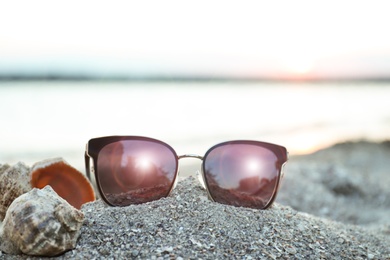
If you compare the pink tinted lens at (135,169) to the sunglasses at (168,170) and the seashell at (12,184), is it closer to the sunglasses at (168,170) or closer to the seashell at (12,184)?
the sunglasses at (168,170)

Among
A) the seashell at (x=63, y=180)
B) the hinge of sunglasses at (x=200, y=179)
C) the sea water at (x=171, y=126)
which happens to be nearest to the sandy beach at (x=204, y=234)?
the hinge of sunglasses at (x=200, y=179)

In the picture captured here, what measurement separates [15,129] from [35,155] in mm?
2556

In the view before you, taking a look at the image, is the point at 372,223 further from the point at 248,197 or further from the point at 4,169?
the point at 4,169

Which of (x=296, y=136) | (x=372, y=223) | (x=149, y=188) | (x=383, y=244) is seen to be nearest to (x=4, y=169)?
(x=149, y=188)

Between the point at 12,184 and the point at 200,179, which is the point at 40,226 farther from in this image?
the point at 200,179

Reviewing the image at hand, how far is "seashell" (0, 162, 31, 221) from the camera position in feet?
8.73

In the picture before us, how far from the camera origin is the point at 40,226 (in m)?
1.94

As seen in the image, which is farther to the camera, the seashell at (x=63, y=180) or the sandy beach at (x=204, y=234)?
the seashell at (x=63, y=180)

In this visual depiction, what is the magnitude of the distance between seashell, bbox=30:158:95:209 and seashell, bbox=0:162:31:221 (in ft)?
0.18

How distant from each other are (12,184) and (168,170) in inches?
38.3

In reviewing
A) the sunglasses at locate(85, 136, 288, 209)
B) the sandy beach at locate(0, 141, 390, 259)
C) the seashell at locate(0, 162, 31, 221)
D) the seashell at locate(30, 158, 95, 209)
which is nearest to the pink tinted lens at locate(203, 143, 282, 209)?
the sunglasses at locate(85, 136, 288, 209)

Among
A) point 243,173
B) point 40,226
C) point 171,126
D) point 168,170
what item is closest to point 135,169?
point 168,170

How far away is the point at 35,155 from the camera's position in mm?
7996

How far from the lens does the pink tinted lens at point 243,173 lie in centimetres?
276
